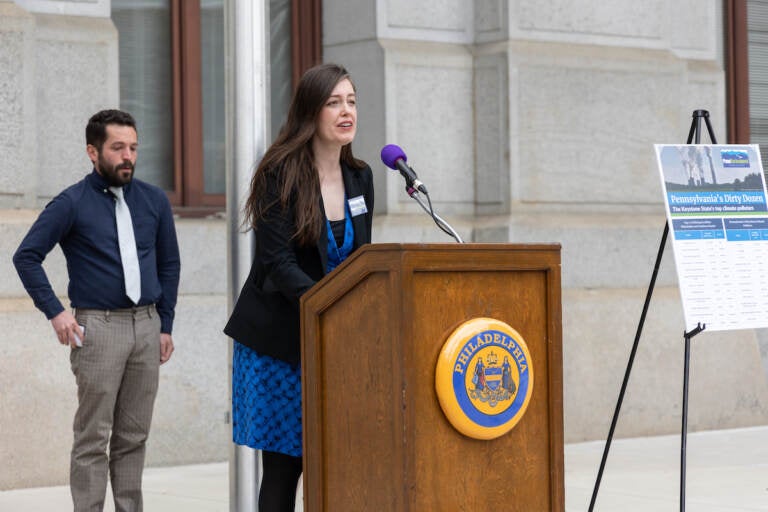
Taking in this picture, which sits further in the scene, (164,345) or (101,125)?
(164,345)

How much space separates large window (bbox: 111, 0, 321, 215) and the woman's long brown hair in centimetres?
523

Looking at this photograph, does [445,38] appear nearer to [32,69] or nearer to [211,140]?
[211,140]

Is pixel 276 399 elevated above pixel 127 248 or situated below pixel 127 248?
below

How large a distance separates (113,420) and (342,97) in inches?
91.2

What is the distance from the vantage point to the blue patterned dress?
489 centimetres

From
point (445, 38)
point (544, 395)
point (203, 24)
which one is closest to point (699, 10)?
point (445, 38)

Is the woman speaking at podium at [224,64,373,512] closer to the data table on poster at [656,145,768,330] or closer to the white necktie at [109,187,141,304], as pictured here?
the white necktie at [109,187,141,304]

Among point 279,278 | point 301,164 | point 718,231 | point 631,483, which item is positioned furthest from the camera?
point 631,483

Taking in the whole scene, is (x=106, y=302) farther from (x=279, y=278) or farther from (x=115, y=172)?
(x=279, y=278)

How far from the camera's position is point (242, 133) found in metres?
5.82

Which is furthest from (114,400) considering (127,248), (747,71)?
(747,71)

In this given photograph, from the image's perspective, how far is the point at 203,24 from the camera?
10320 mm

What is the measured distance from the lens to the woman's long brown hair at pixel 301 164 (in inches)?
189

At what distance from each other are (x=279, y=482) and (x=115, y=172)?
2.05 metres
